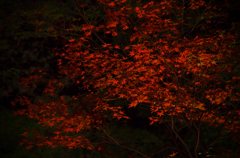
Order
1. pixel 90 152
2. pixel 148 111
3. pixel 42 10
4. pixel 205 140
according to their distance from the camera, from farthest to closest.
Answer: pixel 148 111, pixel 90 152, pixel 205 140, pixel 42 10

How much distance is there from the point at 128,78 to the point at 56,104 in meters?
2.02

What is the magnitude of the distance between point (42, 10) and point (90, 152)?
6319 millimetres

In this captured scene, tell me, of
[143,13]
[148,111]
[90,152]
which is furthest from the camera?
[148,111]

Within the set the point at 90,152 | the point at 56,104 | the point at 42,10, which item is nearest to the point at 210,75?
the point at 56,104

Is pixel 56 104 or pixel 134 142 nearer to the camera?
pixel 56 104

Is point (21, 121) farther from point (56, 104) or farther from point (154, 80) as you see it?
point (154, 80)

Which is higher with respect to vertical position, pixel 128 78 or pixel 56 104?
pixel 128 78

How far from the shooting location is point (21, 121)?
9906 mm

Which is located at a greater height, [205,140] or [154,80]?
[154,80]

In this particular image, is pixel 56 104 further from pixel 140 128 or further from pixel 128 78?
pixel 140 128

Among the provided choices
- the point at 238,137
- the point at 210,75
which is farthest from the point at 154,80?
the point at 238,137

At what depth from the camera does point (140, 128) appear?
938 cm

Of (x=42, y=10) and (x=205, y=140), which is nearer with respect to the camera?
(x=42, y=10)

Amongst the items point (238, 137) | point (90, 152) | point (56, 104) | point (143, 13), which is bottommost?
point (90, 152)
